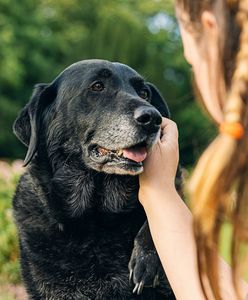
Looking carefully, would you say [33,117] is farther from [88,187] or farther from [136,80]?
[136,80]

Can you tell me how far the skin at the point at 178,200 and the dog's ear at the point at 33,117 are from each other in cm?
100

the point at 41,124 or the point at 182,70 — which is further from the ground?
the point at 41,124

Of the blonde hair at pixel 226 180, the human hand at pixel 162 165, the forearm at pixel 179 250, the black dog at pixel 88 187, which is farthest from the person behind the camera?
the black dog at pixel 88 187

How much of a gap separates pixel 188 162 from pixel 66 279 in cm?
1838

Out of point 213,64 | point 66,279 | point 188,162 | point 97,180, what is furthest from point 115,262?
point 188,162

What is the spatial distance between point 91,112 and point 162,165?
111cm

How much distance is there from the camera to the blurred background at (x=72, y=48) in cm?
3306

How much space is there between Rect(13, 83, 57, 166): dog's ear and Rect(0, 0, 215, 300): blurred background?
24502 millimetres

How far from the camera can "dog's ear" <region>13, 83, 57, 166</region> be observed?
4.46 meters

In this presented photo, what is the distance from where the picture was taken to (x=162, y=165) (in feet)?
11.4

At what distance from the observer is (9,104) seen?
34188 mm

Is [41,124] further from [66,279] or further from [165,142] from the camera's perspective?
[165,142]

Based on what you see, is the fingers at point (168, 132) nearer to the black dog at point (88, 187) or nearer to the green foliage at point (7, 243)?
the black dog at point (88, 187)

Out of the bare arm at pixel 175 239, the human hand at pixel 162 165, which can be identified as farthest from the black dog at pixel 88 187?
the bare arm at pixel 175 239
